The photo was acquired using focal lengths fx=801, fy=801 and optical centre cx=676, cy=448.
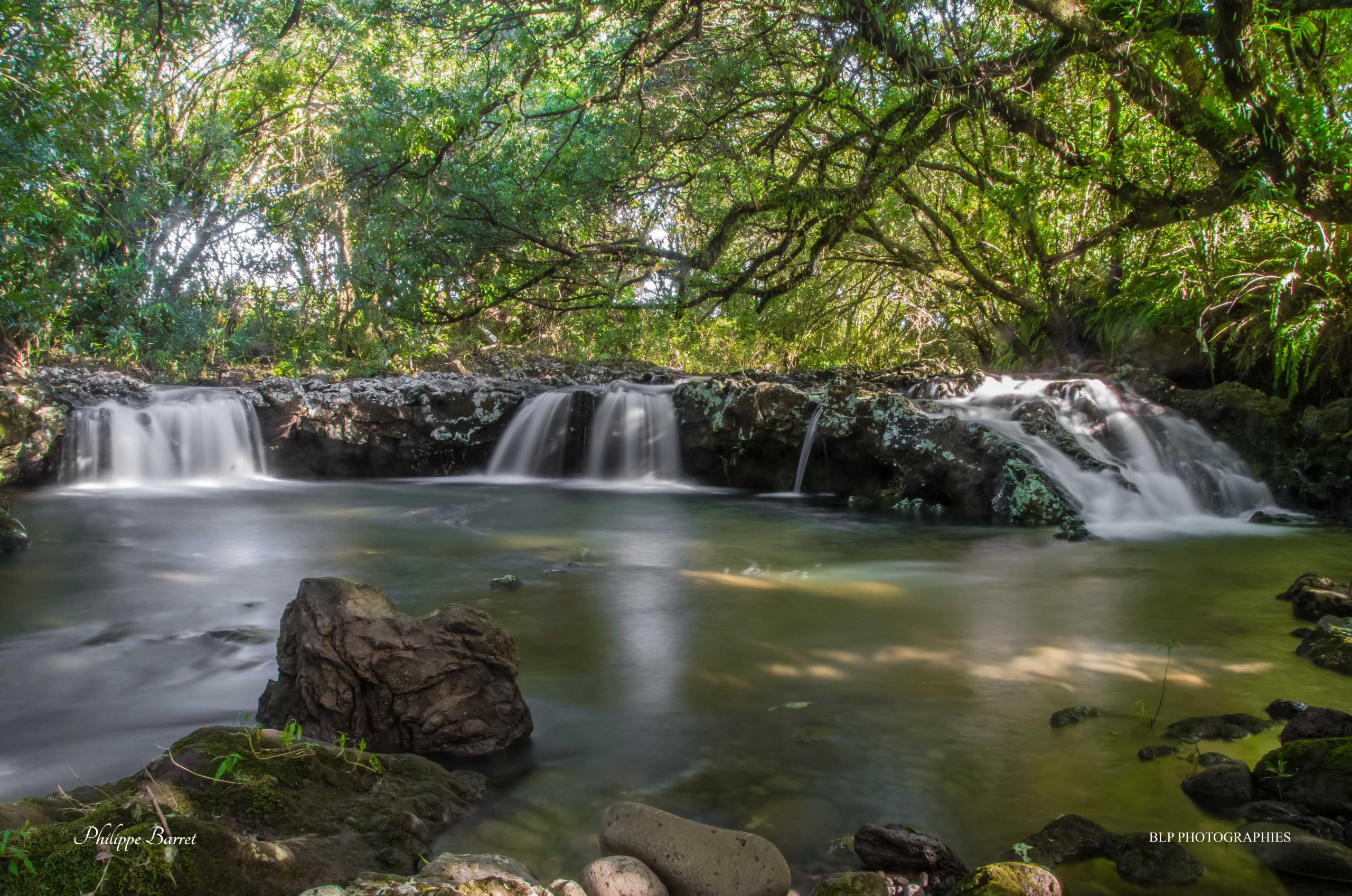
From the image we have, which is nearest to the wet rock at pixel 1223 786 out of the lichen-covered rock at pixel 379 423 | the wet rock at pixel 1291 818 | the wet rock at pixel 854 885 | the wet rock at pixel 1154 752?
the wet rock at pixel 1291 818

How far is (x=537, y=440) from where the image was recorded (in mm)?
12570

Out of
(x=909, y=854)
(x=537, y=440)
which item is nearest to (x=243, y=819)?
(x=909, y=854)

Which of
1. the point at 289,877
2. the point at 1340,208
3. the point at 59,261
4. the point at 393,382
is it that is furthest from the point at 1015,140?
the point at 59,261

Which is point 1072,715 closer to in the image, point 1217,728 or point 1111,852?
point 1217,728

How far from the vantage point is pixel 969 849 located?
2.37 metres

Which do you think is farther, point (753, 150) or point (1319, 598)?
point (753, 150)

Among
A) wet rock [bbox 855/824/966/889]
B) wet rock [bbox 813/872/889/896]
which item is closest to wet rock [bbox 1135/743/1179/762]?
wet rock [bbox 855/824/966/889]

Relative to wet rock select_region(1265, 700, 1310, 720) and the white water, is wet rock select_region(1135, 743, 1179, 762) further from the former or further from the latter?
the white water

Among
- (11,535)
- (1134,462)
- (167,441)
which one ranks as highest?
(167,441)

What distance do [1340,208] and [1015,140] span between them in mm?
2464

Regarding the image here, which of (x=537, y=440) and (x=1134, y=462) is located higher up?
(x=537, y=440)

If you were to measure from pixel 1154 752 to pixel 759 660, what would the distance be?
5.75 feet

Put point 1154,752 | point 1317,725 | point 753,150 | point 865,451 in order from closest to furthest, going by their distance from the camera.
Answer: point 1317,725 < point 1154,752 < point 753,150 < point 865,451

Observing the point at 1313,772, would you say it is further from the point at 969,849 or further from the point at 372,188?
the point at 372,188
